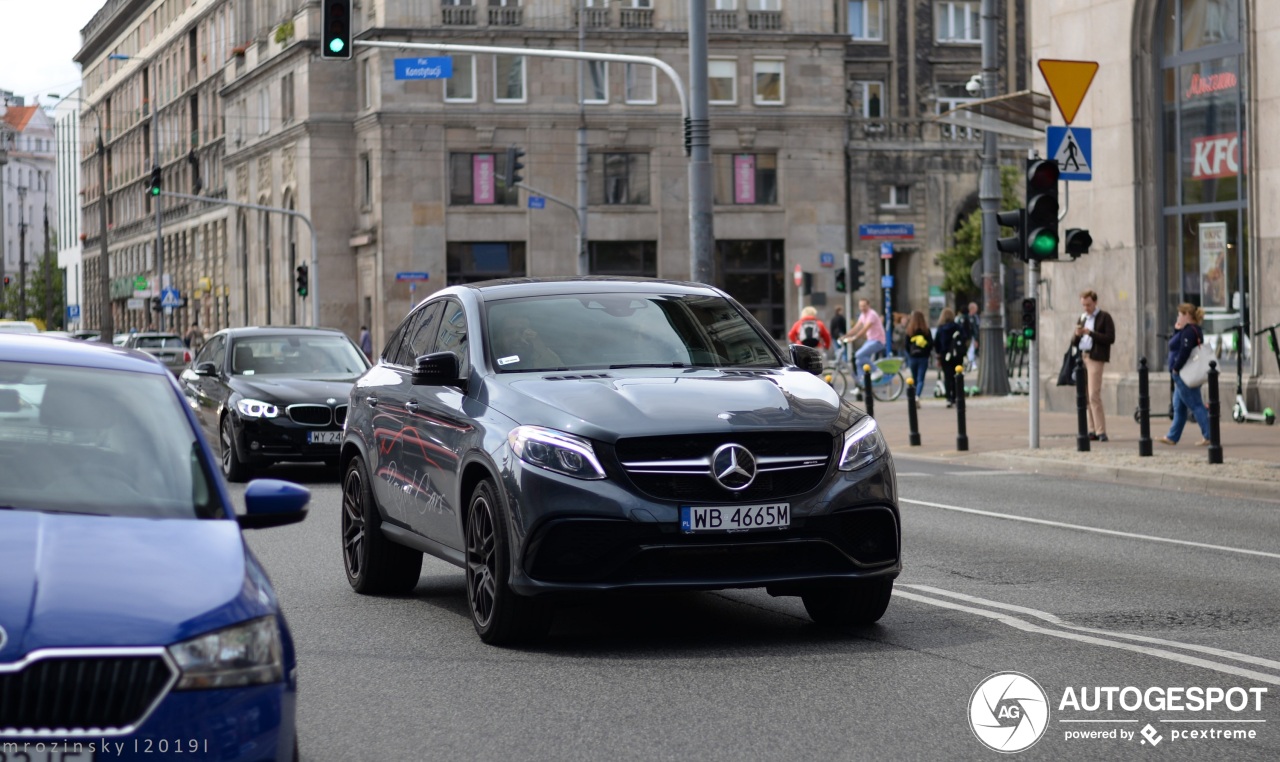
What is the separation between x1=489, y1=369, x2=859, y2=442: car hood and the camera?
25.3 ft

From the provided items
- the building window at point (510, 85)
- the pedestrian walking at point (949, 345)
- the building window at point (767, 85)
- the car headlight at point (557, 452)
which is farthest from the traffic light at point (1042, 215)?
the building window at point (767, 85)

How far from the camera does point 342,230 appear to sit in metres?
67.8

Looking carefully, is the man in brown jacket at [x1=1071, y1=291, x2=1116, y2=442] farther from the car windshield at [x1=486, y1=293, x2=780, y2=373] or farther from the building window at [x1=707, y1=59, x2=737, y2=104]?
the building window at [x1=707, y1=59, x2=737, y2=104]

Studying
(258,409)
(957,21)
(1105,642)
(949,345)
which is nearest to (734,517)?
(1105,642)

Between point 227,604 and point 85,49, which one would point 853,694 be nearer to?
point 227,604

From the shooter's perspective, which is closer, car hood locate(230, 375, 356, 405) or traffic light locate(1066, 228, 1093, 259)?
car hood locate(230, 375, 356, 405)

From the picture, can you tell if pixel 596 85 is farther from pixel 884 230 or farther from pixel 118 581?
pixel 118 581

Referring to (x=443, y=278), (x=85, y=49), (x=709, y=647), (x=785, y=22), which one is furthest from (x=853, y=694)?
(x=85, y=49)

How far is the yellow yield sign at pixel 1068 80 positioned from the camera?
744 inches

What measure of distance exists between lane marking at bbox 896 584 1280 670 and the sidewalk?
7242 millimetres

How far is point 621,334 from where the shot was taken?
9.00 m

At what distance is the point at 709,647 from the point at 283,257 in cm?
6754

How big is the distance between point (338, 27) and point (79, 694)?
20763mm

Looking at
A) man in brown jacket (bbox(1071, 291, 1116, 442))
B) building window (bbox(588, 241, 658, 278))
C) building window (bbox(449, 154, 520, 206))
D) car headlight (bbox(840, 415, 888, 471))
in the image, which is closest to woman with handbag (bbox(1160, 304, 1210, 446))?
man in brown jacket (bbox(1071, 291, 1116, 442))
